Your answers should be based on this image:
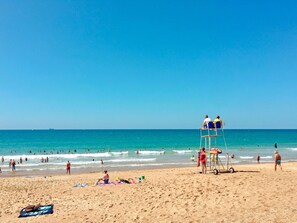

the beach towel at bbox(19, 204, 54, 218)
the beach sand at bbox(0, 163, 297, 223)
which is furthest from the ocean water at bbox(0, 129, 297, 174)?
the beach towel at bbox(19, 204, 54, 218)

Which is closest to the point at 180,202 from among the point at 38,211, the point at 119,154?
the point at 38,211

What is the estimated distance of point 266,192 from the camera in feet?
36.4

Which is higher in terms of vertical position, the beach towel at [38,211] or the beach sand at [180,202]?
the beach sand at [180,202]

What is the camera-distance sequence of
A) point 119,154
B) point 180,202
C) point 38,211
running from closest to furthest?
point 180,202
point 38,211
point 119,154

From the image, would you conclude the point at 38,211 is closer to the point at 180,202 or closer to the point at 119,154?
the point at 180,202

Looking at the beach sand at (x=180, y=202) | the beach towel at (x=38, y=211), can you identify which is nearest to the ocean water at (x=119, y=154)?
the beach sand at (x=180, y=202)

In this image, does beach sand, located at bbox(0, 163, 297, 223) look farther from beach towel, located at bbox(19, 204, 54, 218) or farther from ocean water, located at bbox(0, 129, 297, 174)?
ocean water, located at bbox(0, 129, 297, 174)

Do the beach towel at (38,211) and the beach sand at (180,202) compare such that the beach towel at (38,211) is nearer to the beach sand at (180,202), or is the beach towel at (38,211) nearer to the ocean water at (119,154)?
the beach sand at (180,202)

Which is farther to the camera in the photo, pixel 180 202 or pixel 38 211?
pixel 38 211

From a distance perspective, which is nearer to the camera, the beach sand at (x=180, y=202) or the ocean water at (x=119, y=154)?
the beach sand at (x=180, y=202)

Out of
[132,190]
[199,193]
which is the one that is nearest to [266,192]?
[199,193]

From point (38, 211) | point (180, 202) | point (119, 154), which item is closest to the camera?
point (180, 202)

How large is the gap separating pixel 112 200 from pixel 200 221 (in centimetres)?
474

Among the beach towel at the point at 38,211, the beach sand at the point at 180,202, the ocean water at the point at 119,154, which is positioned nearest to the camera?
the beach sand at the point at 180,202
